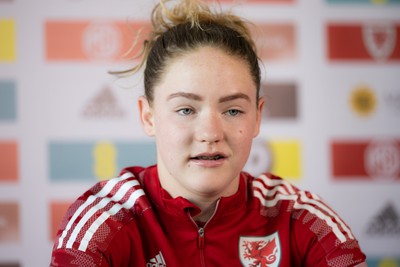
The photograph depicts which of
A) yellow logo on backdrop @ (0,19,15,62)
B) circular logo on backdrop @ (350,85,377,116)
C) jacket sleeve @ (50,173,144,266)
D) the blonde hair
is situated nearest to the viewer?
jacket sleeve @ (50,173,144,266)

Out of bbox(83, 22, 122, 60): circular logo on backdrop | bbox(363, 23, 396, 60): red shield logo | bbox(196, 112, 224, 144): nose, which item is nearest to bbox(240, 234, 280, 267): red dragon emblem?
bbox(196, 112, 224, 144): nose

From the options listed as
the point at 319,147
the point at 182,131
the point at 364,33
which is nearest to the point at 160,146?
the point at 182,131

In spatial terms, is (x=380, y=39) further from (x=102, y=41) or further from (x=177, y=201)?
(x=177, y=201)

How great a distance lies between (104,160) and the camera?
6.89 ft

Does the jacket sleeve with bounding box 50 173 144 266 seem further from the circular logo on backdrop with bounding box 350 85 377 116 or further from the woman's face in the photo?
the circular logo on backdrop with bounding box 350 85 377 116

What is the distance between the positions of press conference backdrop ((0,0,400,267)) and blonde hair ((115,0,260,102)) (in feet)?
2.76

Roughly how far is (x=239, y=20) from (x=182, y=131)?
1.15 ft

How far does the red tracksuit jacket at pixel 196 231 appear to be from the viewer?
100 cm

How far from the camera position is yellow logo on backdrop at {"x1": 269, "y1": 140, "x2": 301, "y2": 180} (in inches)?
84.9

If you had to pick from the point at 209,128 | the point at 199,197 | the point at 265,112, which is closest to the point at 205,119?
the point at 209,128

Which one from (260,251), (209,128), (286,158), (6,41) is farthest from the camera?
(286,158)

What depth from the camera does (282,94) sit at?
84.8 inches

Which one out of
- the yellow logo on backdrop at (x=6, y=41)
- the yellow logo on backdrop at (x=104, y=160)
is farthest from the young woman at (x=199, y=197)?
the yellow logo on backdrop at (x=6, y=41)

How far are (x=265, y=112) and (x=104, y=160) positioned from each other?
0.66 metres
